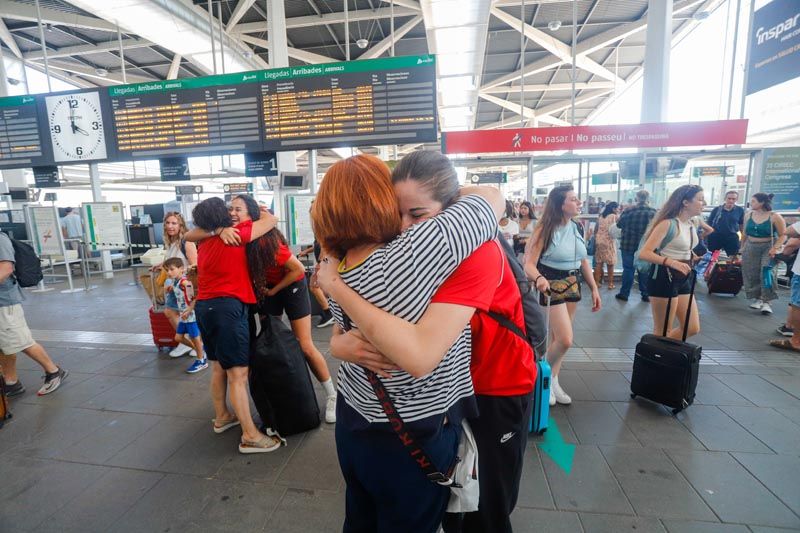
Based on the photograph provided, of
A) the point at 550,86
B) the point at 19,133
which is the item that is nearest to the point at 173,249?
the point at 19,133

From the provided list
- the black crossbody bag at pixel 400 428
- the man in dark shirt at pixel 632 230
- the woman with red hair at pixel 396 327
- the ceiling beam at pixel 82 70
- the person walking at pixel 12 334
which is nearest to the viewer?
the woman with red hair at pixel 396 327

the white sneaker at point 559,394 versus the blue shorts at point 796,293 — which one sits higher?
the blue shorts at point 796,293

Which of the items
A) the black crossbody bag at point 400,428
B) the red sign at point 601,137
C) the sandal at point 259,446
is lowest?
the sandal at point 259,446

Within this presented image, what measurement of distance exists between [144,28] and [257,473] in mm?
9525

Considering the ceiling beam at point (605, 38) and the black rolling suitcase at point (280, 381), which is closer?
the black rolling suitcase at point (280, 381)

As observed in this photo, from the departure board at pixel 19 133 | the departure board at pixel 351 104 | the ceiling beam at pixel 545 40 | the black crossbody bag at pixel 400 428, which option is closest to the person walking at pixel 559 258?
the black crossbody bag at pixel 400 428

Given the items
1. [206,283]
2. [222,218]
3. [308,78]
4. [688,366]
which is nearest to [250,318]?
[206,283]

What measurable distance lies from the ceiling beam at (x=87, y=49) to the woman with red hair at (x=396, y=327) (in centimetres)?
1487

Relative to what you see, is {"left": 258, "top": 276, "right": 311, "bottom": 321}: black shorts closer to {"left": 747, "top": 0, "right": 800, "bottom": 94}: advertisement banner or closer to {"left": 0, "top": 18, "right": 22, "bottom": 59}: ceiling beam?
{"left": 747, "top": 0, "right": 800, "bottom": 94}: advertisement banner

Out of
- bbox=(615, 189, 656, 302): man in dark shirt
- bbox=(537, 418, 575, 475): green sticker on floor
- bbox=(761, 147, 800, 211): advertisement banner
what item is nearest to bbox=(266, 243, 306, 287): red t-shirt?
bbox=(537, 418, 575, 475): green sticker on floor

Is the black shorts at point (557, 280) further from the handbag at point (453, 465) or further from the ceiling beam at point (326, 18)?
the ceiling beam at point (326, 18)

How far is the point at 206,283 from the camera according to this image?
258cm

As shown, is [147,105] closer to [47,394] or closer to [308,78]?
[308,78]

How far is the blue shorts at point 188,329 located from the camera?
415 cm
